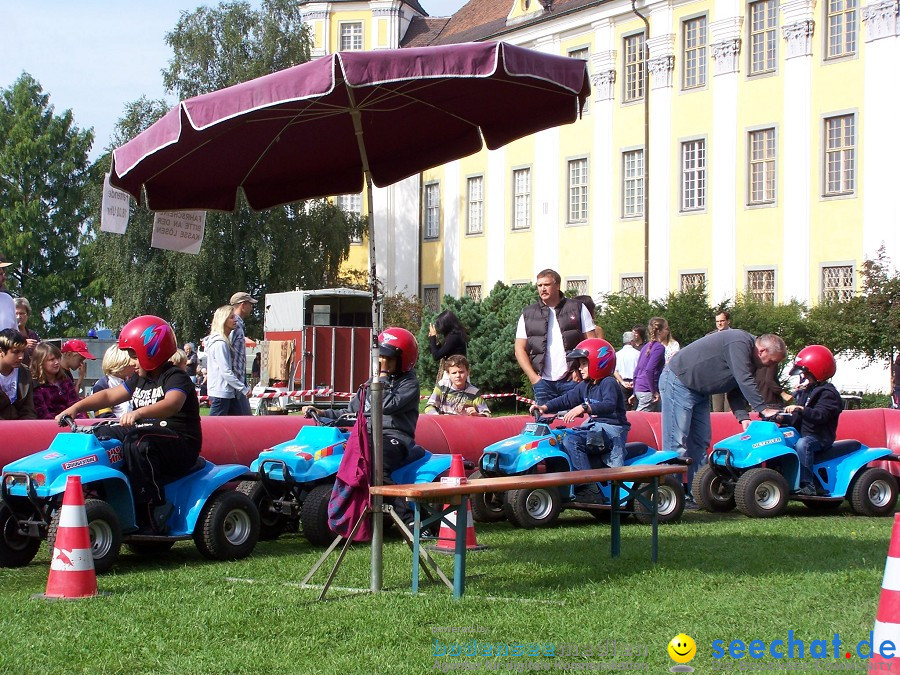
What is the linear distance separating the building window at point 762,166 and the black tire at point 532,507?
1030 inches

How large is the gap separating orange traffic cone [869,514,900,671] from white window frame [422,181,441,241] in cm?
4217

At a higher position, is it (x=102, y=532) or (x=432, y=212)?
(x=432, y=212)

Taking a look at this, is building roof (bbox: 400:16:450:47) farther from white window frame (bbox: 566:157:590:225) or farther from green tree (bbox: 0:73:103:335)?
green tree (bbox: 0:73:103:335)

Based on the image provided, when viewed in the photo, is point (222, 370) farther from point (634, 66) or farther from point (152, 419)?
point (634, 66)

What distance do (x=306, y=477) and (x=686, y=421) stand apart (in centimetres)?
409

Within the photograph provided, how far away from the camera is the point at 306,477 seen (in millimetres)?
9484

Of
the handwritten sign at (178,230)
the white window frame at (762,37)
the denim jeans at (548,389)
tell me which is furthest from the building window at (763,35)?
the handwritten sign at (178,230)

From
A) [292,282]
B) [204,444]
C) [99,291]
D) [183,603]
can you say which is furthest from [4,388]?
[99,291]

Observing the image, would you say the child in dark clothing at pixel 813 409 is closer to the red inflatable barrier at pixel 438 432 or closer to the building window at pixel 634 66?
the red inflatable barrier at pixel 438 432

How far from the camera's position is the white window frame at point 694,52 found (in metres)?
36.8

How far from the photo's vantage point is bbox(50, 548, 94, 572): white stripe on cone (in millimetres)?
7062

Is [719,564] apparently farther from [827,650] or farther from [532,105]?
[532,105]

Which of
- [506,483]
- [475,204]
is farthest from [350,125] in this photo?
[475,204]

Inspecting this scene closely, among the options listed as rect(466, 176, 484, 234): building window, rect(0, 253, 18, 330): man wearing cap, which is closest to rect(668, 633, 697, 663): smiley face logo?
rect(0, 253, 18, 330): man wearing cap
